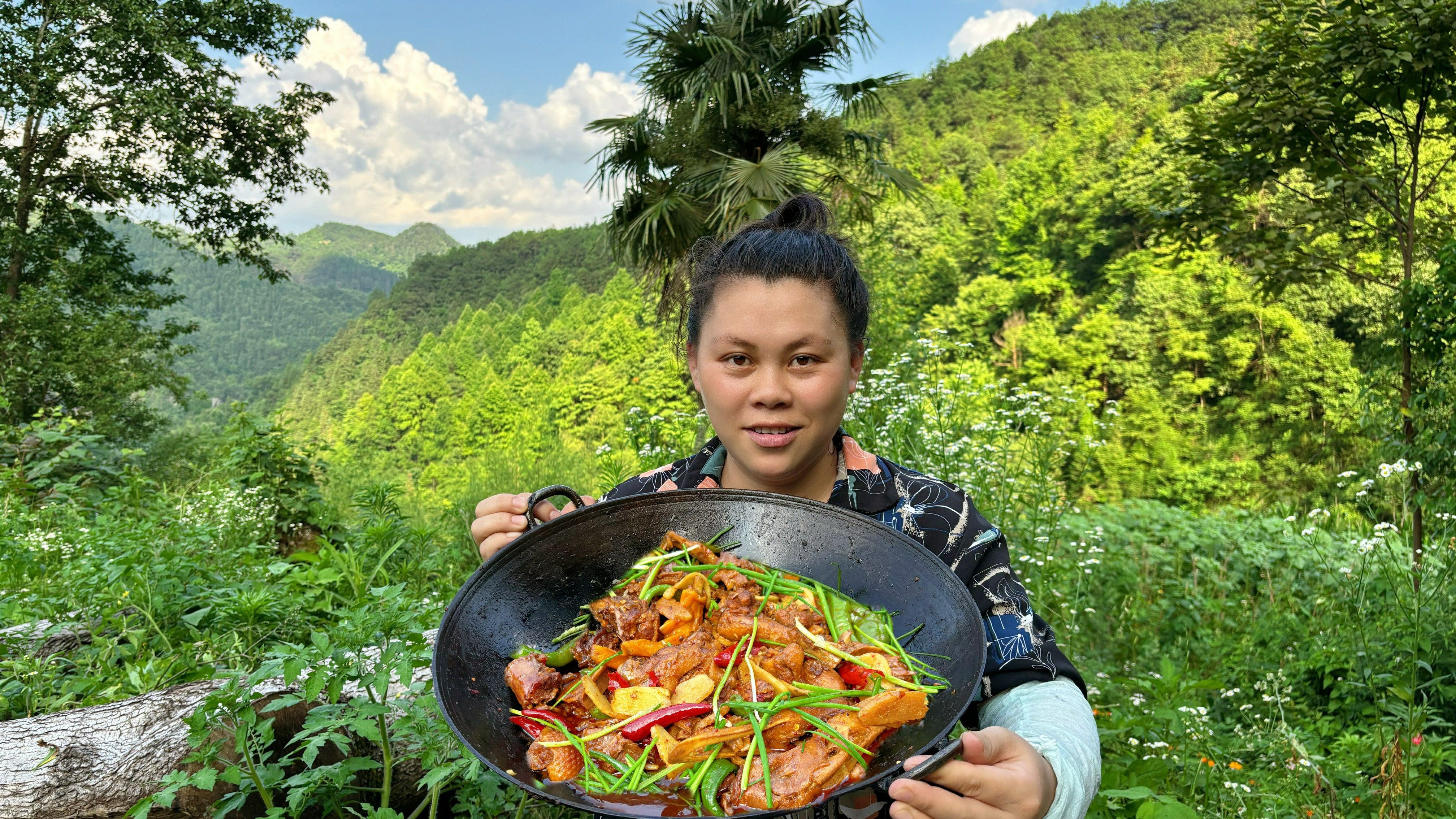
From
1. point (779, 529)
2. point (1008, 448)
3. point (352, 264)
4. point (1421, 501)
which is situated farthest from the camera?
point (352, 264)

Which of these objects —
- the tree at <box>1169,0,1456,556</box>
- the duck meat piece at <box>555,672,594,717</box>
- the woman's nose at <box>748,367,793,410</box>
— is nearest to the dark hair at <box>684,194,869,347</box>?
the woman's nose at <box>748,367,793,410</box>

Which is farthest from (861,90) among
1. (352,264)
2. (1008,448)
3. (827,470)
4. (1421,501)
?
(352,264)

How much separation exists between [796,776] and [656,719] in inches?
7.8

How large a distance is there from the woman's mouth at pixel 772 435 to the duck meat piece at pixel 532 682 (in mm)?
532

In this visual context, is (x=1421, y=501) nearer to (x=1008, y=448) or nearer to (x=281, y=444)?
(x=1008, y=448)

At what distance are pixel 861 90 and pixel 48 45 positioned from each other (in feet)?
53.5

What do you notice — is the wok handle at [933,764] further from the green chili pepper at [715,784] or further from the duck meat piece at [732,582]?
the duck meat piece at [732,582]

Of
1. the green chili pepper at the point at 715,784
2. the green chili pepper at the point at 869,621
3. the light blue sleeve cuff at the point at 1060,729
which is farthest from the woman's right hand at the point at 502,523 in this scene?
the light blue sleeve cuff at the point at 1060,729

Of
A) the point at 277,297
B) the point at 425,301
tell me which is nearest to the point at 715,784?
the point at 425,301

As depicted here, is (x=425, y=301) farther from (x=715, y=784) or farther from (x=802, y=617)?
(x=715, y=784)

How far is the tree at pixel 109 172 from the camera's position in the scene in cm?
1486

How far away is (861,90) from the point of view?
11.6 meters

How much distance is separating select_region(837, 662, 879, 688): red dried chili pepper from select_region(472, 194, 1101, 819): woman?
0.23 metres

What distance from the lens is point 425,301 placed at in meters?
62.1
